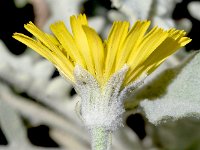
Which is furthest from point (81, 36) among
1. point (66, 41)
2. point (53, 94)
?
point (53, 94)

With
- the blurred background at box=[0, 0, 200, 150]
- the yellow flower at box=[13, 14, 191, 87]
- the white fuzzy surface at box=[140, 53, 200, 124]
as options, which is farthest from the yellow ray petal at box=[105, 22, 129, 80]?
the blurred background at box=[0, 0, 200, 150]

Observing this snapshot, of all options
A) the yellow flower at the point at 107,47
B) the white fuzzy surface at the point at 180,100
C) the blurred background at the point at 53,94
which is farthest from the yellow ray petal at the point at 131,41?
the blurred background at the point at 53,94

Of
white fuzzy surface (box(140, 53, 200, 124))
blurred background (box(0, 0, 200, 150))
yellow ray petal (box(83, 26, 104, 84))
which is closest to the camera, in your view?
yellow ray petal (box(83, 26, 104, 84))

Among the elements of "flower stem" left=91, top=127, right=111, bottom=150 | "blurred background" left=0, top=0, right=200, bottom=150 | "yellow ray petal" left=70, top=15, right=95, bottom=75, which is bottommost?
"flower stem" left=91, top=127, right=111, bottom=150

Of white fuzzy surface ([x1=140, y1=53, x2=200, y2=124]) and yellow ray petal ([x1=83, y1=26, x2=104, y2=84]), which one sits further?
white fuzzy surface ([x1=140, y1=53, x2=200, y2=124])

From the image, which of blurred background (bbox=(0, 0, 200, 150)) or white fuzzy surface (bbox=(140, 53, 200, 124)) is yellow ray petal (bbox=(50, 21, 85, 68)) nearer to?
white fuzzy surface (bbox=(140, 53, 200, 124))

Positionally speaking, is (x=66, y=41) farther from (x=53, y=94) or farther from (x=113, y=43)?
(x=53, y=94)

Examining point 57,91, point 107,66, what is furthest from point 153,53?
point 57,91

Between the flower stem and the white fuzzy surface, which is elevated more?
the white fuzzy surface
